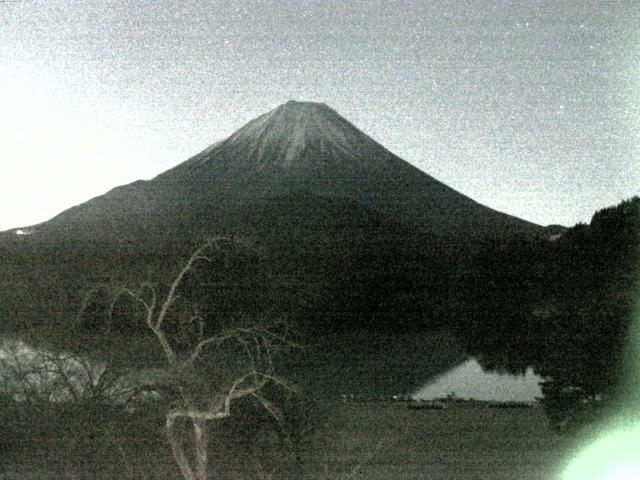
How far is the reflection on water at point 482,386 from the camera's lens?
1114 centimetres

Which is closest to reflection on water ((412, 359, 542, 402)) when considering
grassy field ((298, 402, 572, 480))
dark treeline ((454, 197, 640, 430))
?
dark treeline ((454, 197, 640, 430))

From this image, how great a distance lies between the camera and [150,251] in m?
23.1

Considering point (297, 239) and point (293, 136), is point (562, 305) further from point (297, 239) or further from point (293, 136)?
point (293, 136)

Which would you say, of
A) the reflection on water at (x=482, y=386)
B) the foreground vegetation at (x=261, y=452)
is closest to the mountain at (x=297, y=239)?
the reflection on water at (x=482, y=386)

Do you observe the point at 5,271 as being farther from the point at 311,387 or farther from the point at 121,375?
the point at 121,375

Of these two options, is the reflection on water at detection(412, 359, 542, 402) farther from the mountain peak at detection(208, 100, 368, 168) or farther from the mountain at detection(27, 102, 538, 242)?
the mountain peak at detection(208, 100, 368, 168)

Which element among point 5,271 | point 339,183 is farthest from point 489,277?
point 339,183

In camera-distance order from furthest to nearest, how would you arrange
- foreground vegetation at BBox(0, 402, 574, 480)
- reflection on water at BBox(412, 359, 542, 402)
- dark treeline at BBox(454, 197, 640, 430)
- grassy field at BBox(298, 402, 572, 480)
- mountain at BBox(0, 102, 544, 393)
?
mountain at BBox(0, 102, 544, 393) < reflection on water at BBox(412, 359, 542, 402) < dark treeline at BBox(454, 197, 640, 430) < grassy field at BBox(298, 402, 572, 480) < foreground vegetation at BBox(0, 402, 574, 480)

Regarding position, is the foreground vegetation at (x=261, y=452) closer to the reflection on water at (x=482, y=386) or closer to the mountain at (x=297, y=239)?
the mountain at (x=297, y=239)

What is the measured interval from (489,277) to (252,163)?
29419 millimetres

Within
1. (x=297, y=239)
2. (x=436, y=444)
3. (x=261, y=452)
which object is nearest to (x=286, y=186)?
(x=297, y=239)

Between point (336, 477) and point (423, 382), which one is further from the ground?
point (336, 477)

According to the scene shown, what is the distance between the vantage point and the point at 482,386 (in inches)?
498

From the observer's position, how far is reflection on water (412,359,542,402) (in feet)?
36.6
